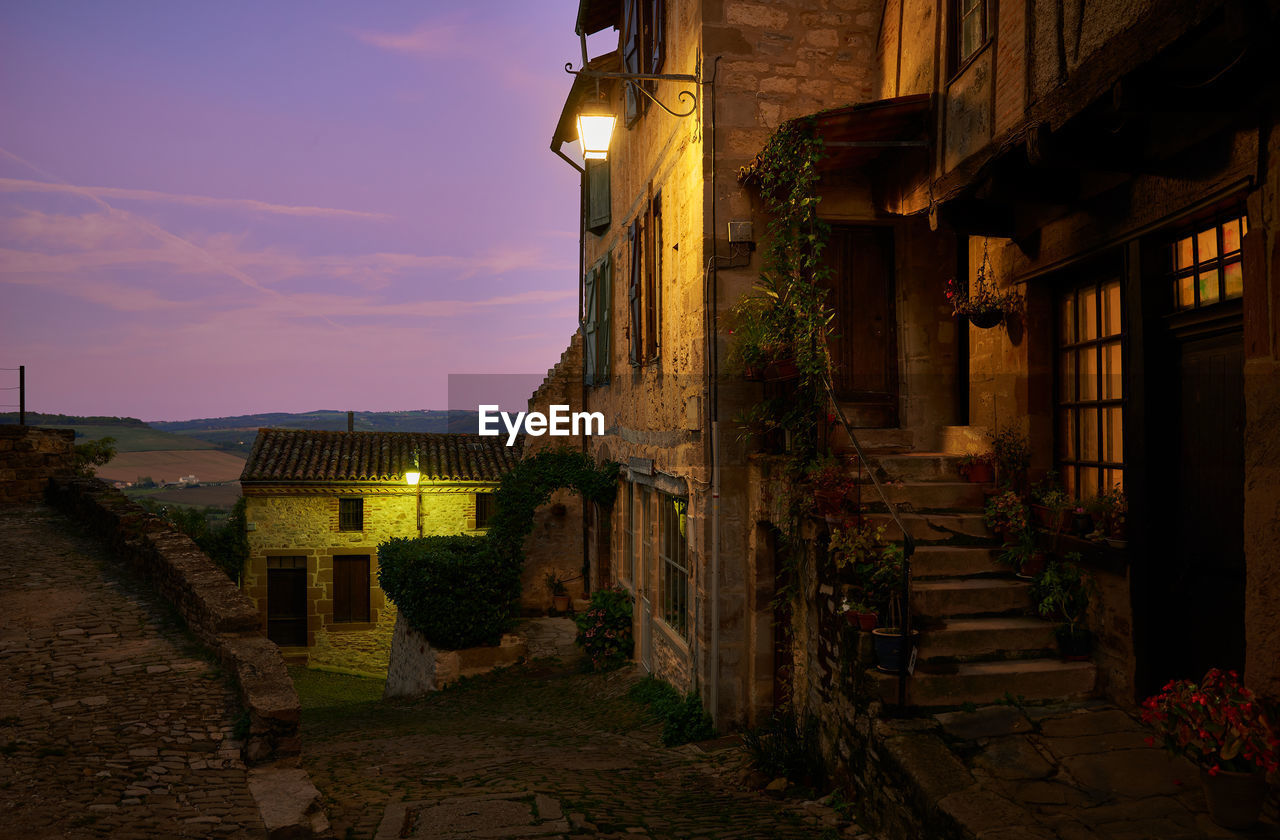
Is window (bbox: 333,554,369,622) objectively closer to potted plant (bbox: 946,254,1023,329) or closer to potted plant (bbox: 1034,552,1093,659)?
potted plant (bbox: 946,254,1023,329)

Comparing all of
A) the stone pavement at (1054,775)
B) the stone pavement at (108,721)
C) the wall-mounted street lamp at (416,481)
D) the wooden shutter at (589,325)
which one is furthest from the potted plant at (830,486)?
the wall-mounted street lamp at (416,481)

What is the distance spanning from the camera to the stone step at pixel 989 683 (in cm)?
503

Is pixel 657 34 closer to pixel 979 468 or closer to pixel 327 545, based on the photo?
pixel 979 468

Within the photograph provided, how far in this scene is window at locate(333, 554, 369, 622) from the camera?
65.1 feet

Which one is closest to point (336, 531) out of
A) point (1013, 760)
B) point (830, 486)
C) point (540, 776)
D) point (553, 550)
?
point (553, 550)

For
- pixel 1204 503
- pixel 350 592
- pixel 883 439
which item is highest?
pixel 883 439

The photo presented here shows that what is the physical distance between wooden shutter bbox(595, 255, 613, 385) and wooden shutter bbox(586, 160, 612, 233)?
0.60m

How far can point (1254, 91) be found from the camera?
3.83 m

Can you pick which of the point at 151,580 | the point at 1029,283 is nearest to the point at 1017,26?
the point at 1029,283

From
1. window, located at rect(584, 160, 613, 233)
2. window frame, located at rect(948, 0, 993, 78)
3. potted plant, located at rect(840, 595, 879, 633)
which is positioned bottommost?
potted plant, located at rect(840, 595, 879, 633)

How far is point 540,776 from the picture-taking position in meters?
6.52

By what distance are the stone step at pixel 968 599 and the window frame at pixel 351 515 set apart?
54.0 ft

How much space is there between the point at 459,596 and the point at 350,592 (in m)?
8.40

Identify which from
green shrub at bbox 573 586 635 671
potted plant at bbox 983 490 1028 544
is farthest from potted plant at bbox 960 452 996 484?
green shrub at bbox 573 586 635 671
